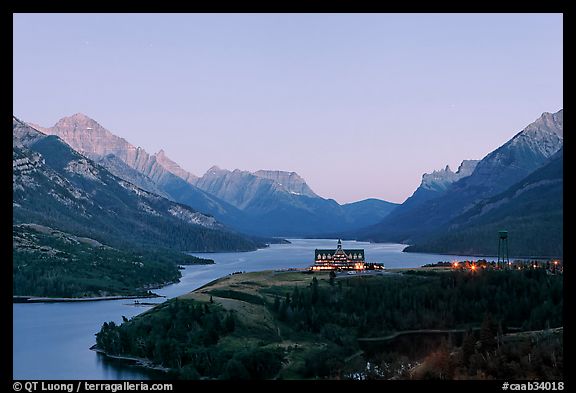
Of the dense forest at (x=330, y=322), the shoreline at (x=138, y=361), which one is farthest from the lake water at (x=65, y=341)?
the dense forest at (x=330, y=322)

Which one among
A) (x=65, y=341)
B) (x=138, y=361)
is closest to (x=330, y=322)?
(x=138, y=361)

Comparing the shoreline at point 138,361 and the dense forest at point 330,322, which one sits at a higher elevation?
the dense forest at point 330,322

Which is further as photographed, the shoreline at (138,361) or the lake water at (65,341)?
the shoreline at (138,361)

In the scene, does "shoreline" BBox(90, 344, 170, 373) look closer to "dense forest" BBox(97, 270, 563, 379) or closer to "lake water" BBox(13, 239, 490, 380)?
"dense forest" BBox(97, 270, 563, 379)

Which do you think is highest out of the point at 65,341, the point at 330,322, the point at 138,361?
the point at 330,322

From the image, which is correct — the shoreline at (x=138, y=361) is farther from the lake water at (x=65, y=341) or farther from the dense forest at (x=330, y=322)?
the lake water at (x=65, y=341)

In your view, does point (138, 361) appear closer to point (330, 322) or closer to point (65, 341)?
point (65, 341)

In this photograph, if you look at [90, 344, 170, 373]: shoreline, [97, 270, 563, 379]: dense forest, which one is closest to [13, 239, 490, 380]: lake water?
[90, 344, 170, 373]: shoreline

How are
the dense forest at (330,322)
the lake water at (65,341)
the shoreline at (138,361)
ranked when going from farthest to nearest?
1. the shoreline at (138,361)
2. the lake water at (65,341)
3. the dense forest at (330,322)
